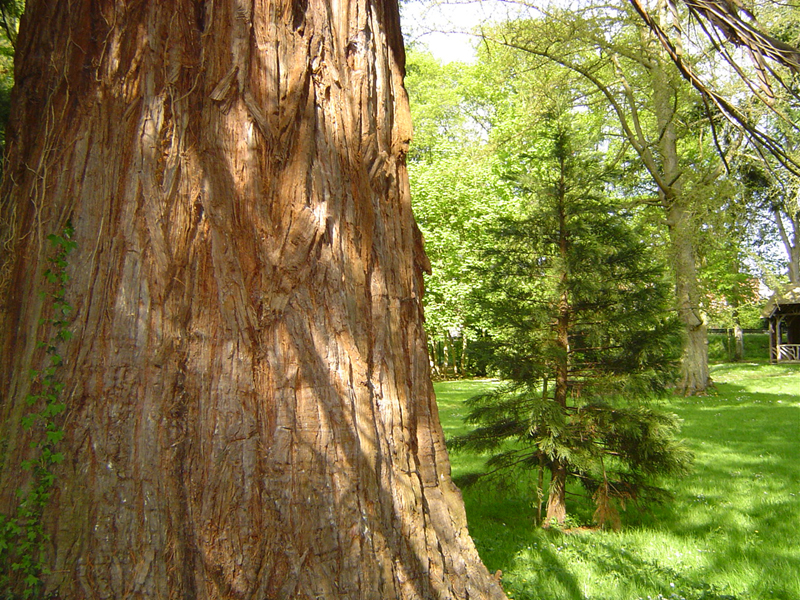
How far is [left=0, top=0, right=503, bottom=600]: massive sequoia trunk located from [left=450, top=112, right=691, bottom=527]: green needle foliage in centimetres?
310

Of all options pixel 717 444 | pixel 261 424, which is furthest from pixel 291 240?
pixel 717 444

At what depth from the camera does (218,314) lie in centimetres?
269

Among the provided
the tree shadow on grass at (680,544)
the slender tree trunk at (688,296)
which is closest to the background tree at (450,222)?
the slender tree trunk at (688,296)

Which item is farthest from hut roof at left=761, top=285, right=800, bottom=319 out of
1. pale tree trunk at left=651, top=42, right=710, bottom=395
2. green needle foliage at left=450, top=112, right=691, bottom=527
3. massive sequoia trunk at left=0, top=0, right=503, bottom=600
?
massive sequoia trunk at left=0, top=0, right=503, bottom=600

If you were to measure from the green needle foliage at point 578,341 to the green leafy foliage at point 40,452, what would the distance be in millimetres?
4018

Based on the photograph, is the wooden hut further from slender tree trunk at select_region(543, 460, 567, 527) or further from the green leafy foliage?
the green leafy foliage

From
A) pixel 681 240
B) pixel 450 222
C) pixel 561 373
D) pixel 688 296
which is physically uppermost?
pixel 450 222

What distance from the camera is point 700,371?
18.3 m

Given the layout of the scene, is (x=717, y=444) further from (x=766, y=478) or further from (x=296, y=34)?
(x=296, y=34)

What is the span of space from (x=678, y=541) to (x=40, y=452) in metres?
5.02

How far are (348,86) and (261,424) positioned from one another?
161 cm

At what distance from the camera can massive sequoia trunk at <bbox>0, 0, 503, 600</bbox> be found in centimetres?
260

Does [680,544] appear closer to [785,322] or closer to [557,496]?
[557,496]

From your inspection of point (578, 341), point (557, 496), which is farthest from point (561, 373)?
point (557, 496)
